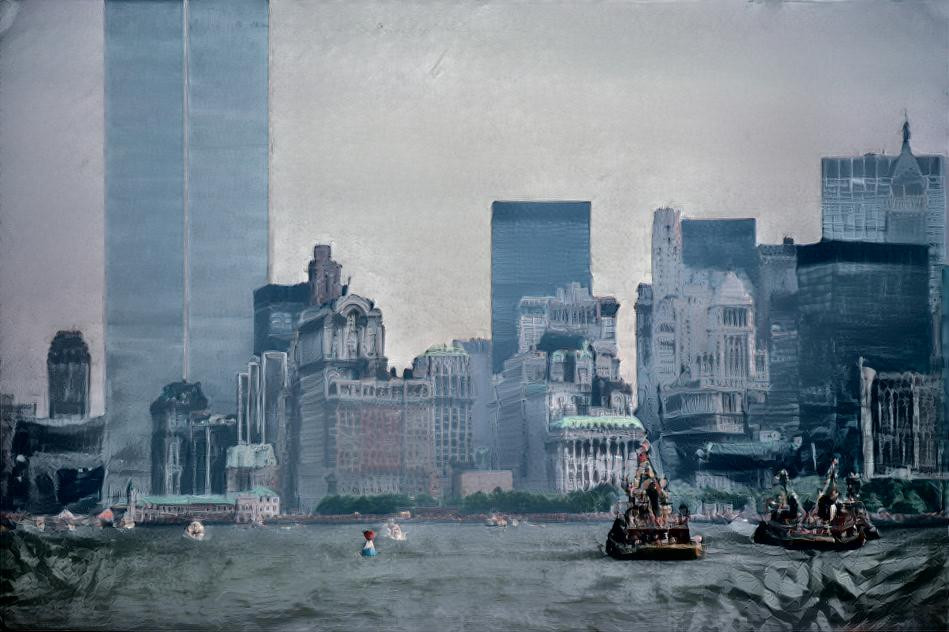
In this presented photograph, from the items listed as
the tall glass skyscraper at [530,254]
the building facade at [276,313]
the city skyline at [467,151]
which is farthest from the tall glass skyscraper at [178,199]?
the tall glass skyscraper at [530,254]

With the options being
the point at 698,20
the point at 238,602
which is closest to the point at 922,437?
the point at 698,20

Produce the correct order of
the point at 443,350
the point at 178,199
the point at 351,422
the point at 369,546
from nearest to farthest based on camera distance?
the point at 443,350 → the point at 178,199 → the point at 369,546 → the point at 351,422

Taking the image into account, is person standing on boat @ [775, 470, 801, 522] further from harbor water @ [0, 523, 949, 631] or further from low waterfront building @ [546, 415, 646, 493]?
low waterfront building @ [546, 415, 646, 493]

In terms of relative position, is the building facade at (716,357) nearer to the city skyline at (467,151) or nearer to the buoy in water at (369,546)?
the city skyline at (467,151)

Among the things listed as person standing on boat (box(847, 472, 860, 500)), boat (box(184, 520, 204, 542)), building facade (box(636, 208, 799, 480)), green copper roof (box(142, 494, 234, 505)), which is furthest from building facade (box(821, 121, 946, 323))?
boat (box(184, 520, 204, 542))

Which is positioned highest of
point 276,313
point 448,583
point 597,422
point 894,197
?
point 894,197

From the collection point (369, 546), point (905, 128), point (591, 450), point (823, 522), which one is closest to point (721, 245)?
point (905, 128)

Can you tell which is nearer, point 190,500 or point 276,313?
point 276,313

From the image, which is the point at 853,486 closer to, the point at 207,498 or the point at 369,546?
the point at 369,546
